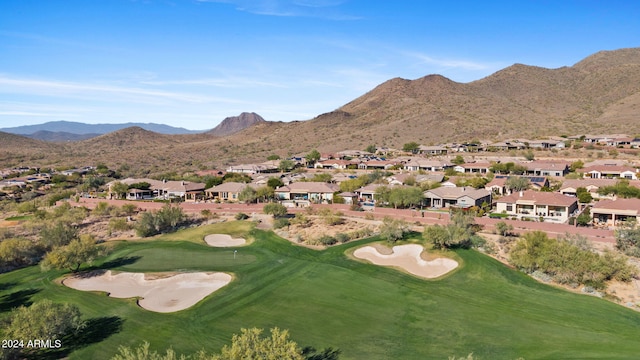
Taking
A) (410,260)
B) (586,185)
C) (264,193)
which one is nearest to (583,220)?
(586,185)

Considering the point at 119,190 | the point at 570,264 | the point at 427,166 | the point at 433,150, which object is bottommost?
the point at 570,264

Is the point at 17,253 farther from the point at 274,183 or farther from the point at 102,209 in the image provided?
the point at 274,183

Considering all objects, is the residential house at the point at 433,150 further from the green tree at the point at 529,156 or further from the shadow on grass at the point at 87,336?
the shadow on grass at the point at 87,336

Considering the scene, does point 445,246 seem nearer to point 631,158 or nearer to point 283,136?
point 631,158

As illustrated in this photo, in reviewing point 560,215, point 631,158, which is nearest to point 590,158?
point 631,158

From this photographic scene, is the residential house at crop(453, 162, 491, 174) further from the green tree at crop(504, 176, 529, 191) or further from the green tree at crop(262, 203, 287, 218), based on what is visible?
the green tree at crop(262, 203, 287, 218)
